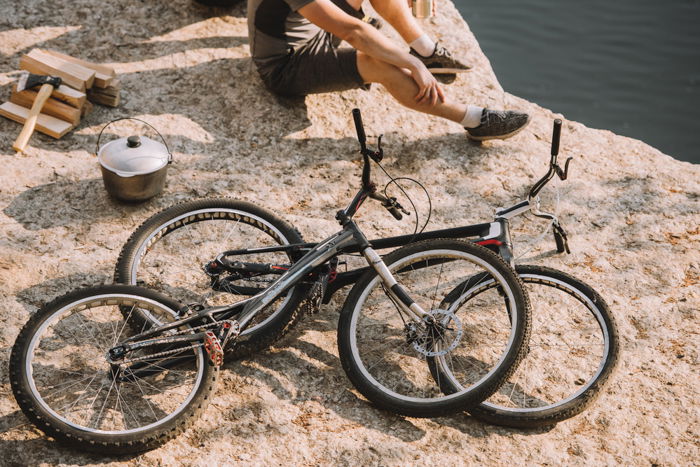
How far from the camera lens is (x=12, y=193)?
4.10 m

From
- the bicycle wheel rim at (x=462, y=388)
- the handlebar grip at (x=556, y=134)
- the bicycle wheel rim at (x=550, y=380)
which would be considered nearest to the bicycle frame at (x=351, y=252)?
the handlebar grip at (x=556, y=134)

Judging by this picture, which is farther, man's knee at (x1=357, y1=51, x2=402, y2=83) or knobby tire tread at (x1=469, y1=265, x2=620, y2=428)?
man's knee at (x1=357, y1=51, x2=402, y2=83)

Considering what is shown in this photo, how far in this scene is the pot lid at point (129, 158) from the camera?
3918mm

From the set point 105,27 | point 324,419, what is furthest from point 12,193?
point 324,419

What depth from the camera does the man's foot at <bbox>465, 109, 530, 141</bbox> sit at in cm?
475

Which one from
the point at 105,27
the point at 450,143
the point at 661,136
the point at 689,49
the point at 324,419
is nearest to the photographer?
the point at 324,419

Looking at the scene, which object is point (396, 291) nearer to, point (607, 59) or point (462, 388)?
point (462, 388)

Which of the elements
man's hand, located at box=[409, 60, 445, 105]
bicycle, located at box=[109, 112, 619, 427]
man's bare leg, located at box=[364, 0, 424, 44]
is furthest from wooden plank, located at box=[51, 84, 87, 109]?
man's hand, located at box=[409, 60, 445, 105]

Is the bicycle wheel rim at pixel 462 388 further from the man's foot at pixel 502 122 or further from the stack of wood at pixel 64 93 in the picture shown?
the stack of wood at pixel 64 93

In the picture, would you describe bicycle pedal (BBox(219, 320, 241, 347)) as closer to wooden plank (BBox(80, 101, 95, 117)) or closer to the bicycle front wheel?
the bicycle front wheel

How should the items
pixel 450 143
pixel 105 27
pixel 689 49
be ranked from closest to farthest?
pixel 450 143 < pixel 105 27 < pixel 689 49

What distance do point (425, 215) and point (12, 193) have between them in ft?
8.33

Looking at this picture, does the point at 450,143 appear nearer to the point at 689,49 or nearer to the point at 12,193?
the point at 12,193

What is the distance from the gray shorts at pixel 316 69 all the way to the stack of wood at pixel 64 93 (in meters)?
1.09
